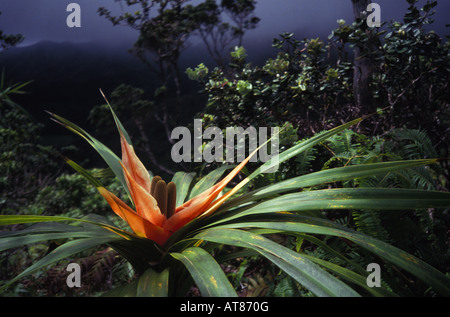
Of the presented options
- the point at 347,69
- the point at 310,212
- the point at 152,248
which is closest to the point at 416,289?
the point at 310,212

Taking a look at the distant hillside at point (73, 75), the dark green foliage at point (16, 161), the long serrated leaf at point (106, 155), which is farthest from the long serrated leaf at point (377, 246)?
the distant hillside at point (73, 75)

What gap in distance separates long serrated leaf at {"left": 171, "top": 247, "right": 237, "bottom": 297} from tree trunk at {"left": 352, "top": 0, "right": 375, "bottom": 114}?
1400mm

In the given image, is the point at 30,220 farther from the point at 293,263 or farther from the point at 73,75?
the point at 73,75

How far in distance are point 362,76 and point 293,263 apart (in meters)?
1.46

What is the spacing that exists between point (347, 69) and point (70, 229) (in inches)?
62.6

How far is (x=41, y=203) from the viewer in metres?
2.79

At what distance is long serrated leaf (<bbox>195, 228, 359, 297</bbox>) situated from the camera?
0.41 m

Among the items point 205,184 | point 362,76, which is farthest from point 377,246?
point 362,76

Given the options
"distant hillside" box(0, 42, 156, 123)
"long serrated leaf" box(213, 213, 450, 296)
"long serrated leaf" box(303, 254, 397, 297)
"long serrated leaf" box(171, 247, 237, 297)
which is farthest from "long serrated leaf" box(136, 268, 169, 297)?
"distant hillside" box(0, 42, 156, 123)

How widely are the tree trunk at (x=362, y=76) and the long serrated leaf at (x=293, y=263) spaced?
1.33 meters

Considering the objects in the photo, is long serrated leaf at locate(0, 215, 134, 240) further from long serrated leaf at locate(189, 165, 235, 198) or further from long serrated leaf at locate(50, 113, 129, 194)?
long serrated leaf at locate(189, 165, 235, 198)

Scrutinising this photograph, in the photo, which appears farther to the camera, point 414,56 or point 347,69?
point 347,69

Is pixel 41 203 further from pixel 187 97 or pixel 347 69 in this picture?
pixel 187 97

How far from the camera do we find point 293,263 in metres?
0.45
